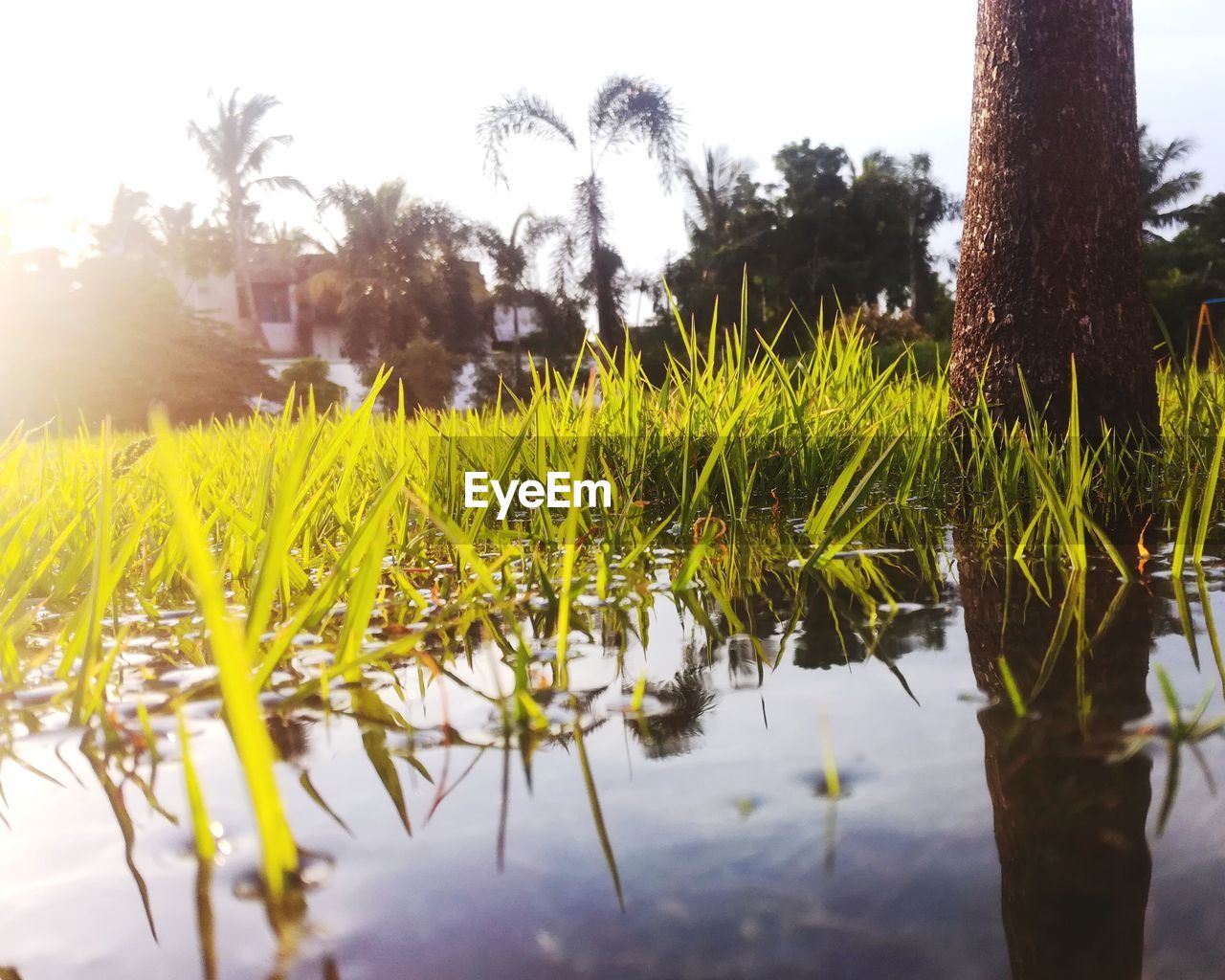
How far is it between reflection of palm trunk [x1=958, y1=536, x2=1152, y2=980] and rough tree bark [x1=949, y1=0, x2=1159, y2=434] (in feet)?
7.83

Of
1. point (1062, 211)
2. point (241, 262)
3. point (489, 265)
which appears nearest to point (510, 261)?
point (489, 265)

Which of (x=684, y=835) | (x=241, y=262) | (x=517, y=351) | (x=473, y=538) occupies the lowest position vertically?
(x=684, y=835)

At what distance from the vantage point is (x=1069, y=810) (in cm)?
71

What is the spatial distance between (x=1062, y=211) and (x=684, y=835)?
328 cm

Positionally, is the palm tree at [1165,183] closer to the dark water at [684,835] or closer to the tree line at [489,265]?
the tree line at [489,265]

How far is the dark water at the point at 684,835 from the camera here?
22.1 inches

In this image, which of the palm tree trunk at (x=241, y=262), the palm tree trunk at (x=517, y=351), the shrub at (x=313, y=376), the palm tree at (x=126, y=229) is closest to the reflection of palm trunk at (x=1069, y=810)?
the shrub at (x=313, y=376)

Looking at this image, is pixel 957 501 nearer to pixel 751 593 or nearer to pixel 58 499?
pixel 751 593

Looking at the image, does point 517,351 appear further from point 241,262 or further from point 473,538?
point 473,538

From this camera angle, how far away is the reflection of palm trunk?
544 mm

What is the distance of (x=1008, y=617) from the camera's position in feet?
4.57

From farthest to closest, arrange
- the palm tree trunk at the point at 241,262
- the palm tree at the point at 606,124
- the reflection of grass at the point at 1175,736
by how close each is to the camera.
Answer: the palm tree trunk at the point at 241,262 < the palm tree at the point at 606,124 < the reflection of grass at the point at 1175,736

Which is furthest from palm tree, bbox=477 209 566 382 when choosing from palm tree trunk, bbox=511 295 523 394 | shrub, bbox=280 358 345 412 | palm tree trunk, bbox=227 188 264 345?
palm tree trunk, bbox=227 188 264 345

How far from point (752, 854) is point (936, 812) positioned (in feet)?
0.54
